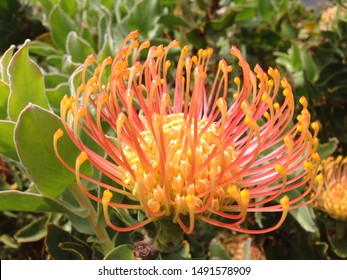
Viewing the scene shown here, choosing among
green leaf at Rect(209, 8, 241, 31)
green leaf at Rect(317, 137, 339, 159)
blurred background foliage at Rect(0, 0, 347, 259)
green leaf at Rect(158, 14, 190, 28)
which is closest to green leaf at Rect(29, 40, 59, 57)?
blurred background foliage at Rect(0, 0, 347, 259)

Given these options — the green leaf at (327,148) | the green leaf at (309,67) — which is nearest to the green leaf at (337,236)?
the green leaf at (327,148)

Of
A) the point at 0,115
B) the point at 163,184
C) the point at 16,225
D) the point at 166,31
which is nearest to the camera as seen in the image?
the point at 163,184

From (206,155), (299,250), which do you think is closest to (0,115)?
(206,155)

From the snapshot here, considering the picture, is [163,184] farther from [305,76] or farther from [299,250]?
[305,76]

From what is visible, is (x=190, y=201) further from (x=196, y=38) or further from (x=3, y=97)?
(x=196, y=38)

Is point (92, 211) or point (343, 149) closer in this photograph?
point (92, 211)

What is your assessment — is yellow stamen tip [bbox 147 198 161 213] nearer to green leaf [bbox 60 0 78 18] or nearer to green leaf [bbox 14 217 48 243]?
green leaf [bbox 14 217 48 243]
